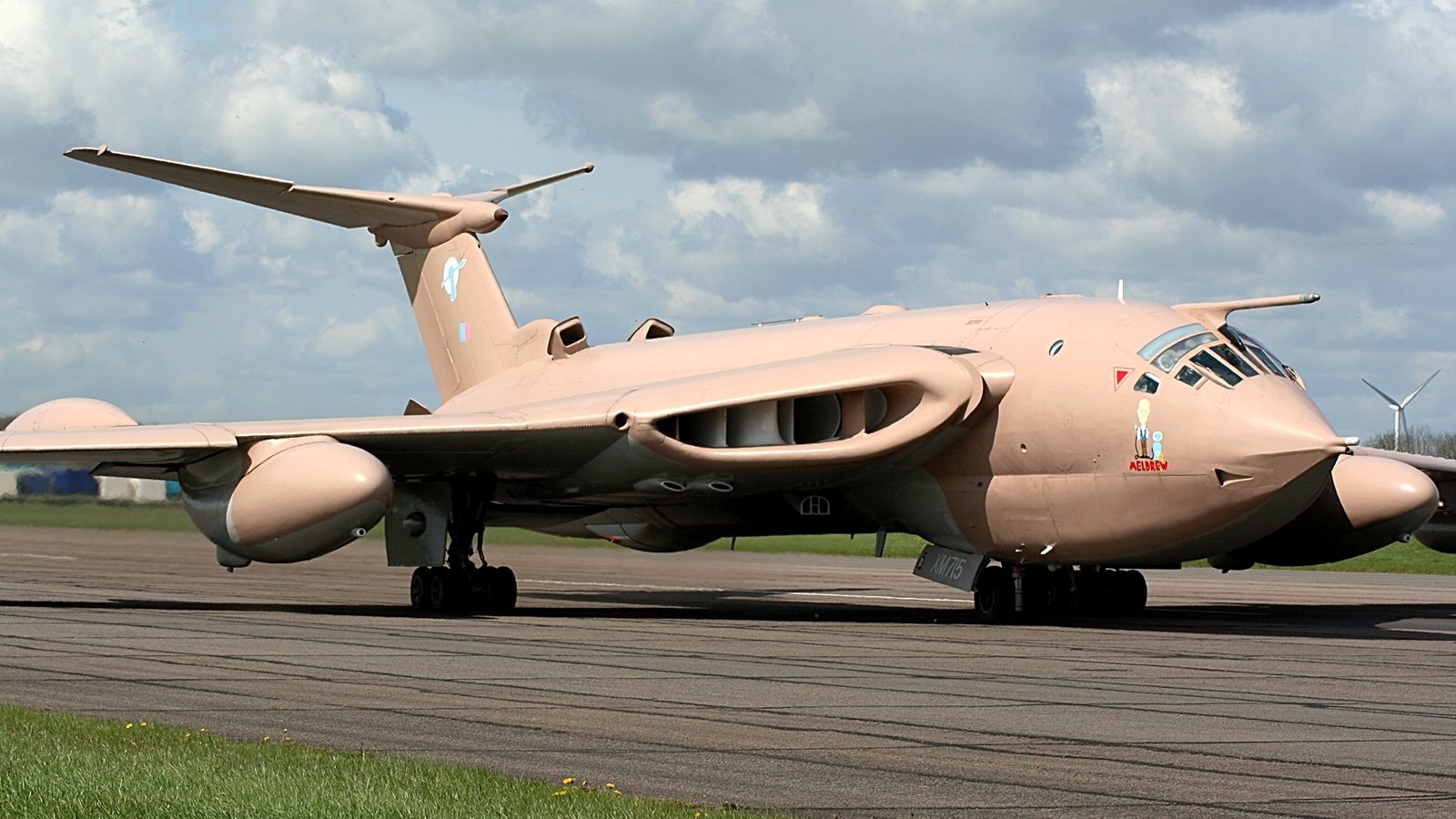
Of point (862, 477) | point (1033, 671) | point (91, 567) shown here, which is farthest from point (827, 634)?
point (91, 567)

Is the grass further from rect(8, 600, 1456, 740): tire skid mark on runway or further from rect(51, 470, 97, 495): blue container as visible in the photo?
rect(8, 600, 1456, 740): tire skid mark on runway

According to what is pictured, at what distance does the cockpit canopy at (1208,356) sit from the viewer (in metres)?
17.4

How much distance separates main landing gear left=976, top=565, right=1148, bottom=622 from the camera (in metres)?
19.7

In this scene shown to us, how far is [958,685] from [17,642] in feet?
25.8

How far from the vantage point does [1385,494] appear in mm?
20219

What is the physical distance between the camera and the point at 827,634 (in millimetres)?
17375

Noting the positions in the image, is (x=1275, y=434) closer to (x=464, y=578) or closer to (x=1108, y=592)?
(x=1108, y=592)

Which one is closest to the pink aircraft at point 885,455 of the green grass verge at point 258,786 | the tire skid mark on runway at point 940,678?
the tire skid mark on runway at point 940,678

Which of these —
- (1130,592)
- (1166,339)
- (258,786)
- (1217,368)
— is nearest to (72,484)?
(1130,592)

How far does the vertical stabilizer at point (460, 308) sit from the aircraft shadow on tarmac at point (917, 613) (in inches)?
139

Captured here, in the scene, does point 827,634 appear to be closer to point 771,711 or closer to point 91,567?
point 771,711

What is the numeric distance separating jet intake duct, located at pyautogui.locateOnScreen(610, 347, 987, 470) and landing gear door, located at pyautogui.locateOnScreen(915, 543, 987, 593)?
1762mm

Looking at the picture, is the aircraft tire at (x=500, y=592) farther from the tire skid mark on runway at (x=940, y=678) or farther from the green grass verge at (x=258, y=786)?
the green grass verge at (x=258, y=786)

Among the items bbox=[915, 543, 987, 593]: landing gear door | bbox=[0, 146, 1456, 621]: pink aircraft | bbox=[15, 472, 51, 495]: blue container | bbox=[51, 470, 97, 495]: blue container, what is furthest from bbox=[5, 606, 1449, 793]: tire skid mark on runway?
bbox=[15, 472, 51, 495]: blue container
